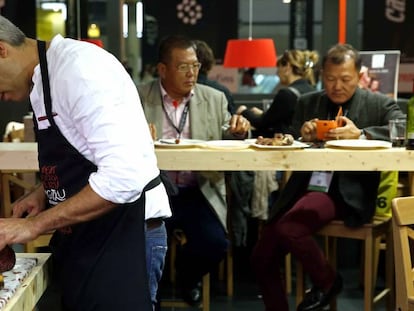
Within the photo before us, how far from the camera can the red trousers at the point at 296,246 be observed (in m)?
3.47

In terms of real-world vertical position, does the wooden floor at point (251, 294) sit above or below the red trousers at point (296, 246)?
below

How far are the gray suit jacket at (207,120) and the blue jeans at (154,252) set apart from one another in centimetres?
160

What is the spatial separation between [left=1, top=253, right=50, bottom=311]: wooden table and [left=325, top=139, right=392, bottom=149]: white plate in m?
1.60

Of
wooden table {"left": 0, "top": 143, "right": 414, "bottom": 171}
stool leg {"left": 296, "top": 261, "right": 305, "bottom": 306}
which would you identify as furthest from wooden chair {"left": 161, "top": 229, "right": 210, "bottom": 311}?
wooden table {"left": 0, "top": 143, "right": 414, "bottom": 171}

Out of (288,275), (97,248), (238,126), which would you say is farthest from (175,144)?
(288,275)

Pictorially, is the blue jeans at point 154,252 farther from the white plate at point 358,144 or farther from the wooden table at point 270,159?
the white plate at point 358,144

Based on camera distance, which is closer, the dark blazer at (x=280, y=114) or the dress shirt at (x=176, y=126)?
the dress shirt at (x=176, y=126)

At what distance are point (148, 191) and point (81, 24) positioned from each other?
21.2 feet

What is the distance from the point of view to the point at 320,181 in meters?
3.60

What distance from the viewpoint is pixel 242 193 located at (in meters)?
4.44

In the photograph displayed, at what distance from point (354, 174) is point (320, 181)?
0.19m

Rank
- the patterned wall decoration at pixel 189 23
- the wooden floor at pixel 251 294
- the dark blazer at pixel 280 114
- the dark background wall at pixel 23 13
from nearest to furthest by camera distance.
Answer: the wooden floor at pixel 251 294 < the dark blazer at pixel 280 114 < the dark background wall at pixel 23 13 < the patterned wall decoration at pixel 189 23

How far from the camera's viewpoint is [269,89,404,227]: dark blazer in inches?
136

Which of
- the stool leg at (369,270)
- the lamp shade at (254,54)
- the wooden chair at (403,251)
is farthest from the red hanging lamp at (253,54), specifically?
the wooden chair at (403,251)
